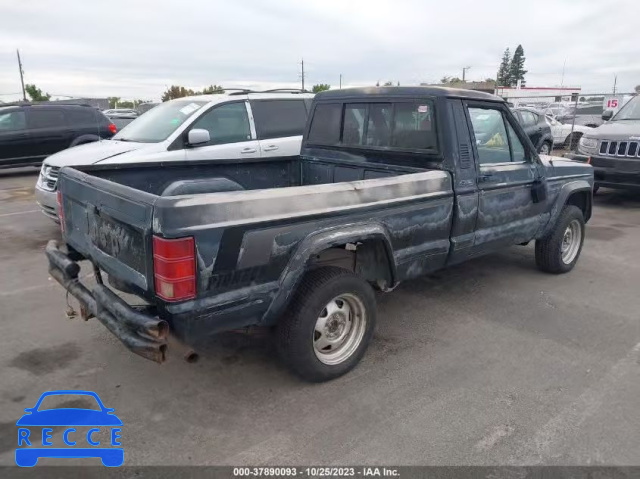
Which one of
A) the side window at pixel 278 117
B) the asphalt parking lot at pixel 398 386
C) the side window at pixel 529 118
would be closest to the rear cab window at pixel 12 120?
the side window at pixel 278 117

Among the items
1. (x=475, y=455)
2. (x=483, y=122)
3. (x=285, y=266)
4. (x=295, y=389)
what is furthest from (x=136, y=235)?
(x=483, y=122)

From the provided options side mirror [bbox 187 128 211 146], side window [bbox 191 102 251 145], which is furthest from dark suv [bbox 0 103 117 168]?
side mirror [bbox 187 128 211 146]

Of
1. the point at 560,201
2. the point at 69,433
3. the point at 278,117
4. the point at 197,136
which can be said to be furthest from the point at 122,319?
the point at 278,117

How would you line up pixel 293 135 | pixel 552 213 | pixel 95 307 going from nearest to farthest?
pixel 95 307 < pixel 552 213 < pixel 293 135

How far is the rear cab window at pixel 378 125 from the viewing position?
3977 millimetres

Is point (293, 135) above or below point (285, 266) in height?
above

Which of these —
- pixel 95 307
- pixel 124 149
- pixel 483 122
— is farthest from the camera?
pixel 124 149

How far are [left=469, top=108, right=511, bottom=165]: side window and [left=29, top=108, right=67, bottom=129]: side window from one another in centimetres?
1112

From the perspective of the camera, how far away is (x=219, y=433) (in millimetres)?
2836

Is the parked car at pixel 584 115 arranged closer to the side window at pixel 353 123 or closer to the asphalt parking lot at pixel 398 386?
the side window at pixel 353 123

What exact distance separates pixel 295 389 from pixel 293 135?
4683 millimetres

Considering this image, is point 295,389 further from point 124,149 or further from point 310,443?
point 124,149

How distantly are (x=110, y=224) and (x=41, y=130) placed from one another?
35.5 feet

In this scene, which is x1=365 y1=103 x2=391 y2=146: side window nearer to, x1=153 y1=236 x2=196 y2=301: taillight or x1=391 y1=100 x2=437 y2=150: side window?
x1=391 y1=100 x2=437 y2=150: side window
